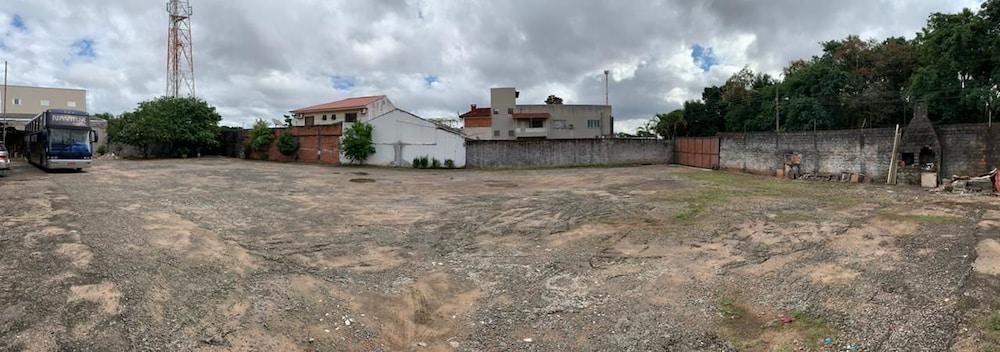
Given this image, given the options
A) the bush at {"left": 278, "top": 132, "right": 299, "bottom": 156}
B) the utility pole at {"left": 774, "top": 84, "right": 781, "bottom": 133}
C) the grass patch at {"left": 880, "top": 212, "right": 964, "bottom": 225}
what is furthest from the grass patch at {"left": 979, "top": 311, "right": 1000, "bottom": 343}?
the utility pole at {"left": 774, "top": 84, "right": 781, "bottom": 133}

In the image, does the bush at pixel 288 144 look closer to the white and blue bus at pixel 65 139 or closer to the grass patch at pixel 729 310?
the white and blue bus at pixel 65 139

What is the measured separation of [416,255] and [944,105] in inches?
1243

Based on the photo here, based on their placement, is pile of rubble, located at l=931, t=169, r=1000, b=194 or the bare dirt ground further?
pile of rubble, located at l=931, t=169, r=1000, b=194

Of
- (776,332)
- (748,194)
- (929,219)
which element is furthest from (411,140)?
(776,332)

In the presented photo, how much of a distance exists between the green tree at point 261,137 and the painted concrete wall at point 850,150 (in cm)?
2528

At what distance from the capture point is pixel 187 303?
5172 mm

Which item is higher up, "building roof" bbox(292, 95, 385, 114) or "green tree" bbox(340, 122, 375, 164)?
"building roof" bbox(292, 95, 385, 114)

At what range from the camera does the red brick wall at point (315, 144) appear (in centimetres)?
2759

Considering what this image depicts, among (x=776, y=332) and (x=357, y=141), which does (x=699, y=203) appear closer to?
(x=776, y=332)

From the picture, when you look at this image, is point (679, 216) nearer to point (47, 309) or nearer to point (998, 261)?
point (998, 261)

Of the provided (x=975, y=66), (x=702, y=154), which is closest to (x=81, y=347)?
(x=702, y=154)

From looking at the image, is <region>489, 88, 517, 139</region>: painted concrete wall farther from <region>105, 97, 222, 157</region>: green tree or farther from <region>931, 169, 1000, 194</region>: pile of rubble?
<region>931, 169, 1000, 194</region>: pile of rubble

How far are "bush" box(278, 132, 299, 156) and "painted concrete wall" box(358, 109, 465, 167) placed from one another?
5.51 m

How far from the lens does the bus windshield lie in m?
17.2
